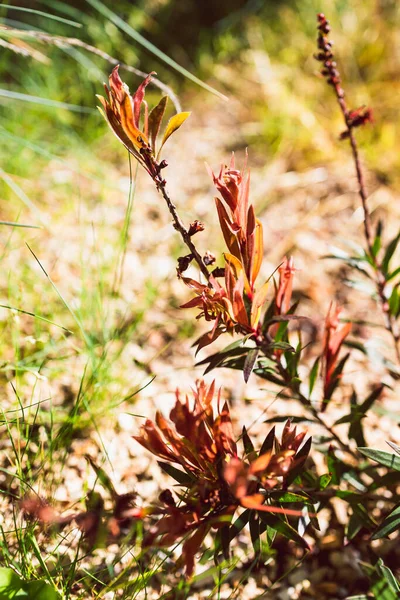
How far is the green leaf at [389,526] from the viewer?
80 cm

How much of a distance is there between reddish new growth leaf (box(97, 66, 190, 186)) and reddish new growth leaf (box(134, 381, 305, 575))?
1.03 feet

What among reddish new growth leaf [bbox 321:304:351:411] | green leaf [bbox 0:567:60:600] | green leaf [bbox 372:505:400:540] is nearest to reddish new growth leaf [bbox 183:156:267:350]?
reddish new growth leaf [bbox 321:304:351:411]

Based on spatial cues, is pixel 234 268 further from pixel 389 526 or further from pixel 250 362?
pixel 389 526

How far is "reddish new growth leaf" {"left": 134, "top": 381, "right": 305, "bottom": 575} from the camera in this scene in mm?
708

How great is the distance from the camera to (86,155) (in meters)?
1.92

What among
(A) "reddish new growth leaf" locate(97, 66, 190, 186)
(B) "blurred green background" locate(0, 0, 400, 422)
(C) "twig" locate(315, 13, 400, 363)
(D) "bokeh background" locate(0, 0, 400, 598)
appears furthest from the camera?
(B) "blurred green background" locate(0, 0, 400, 422)

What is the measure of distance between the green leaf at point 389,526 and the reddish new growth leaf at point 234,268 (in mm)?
343

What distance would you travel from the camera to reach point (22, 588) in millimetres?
847

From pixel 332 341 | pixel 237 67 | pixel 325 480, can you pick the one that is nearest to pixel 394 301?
pixel 332 341

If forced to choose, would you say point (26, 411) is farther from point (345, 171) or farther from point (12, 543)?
point (345, 171)

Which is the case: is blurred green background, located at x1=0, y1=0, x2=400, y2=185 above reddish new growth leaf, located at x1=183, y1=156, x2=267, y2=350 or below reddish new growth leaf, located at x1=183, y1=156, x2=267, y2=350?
above

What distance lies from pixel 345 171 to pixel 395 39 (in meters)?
0.94

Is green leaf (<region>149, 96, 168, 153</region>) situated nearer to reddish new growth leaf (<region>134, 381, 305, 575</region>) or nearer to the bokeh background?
reddish new growth leaf (<region>134, 381, 305, 575</region>)

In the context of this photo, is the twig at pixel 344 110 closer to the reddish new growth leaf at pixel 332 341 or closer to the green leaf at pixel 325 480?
the reddish new growth leaf at pixel 332 341
